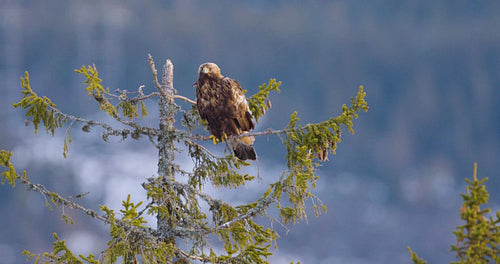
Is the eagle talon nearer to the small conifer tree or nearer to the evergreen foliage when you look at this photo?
the small conifer tree

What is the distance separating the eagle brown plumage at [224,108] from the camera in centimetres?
1077

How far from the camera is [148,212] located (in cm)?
1034

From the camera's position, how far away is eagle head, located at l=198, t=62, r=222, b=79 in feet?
35.8

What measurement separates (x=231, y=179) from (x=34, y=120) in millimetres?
4332

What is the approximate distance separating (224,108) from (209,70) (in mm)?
886

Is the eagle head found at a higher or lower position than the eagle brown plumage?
higher

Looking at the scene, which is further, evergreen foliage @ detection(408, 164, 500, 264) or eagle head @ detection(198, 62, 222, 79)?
eagle head @ detection(198, 62, 222, 79)

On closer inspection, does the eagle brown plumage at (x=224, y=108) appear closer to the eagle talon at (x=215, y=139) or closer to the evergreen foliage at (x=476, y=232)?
the eagle talon at (x=215, y=139)

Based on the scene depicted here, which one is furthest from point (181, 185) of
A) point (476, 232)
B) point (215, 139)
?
point (476, 232)

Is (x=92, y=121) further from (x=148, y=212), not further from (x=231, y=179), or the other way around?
(x=231, y=179)

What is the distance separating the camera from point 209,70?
35.8ft

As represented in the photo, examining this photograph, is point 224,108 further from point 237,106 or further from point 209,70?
point 209,70

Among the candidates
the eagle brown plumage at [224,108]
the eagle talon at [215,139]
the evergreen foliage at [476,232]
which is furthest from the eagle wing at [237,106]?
the evergreen foliage at [476,232]

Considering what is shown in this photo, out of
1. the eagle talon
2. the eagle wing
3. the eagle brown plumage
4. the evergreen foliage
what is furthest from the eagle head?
the evergreen foliage
